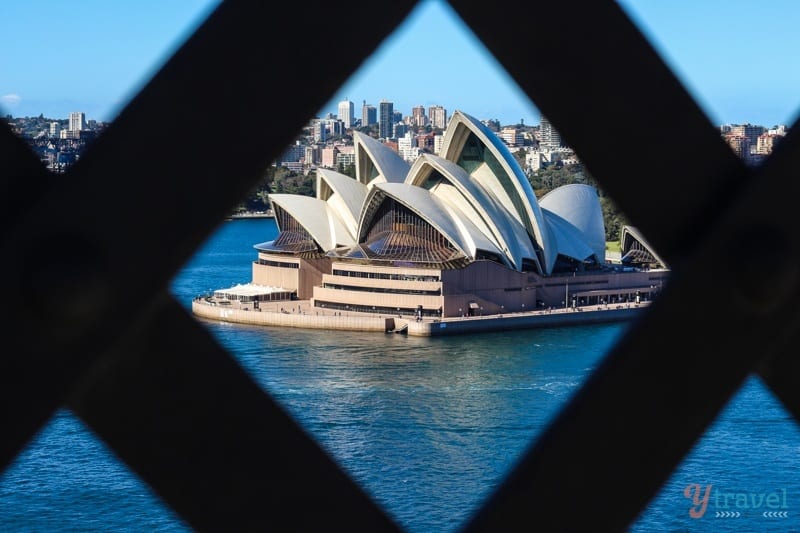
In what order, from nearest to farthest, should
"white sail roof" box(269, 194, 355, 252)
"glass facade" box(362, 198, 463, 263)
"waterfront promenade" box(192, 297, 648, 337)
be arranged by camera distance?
"waterfront promenade" box(192, 297, 648, 337) < "glass facade" box(362, 198, 463, 263) < "white sail roof" box(269, 194, 355, 252)

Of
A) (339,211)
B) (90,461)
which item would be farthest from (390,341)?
(90,461)

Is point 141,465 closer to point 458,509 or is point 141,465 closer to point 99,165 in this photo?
point 99,165

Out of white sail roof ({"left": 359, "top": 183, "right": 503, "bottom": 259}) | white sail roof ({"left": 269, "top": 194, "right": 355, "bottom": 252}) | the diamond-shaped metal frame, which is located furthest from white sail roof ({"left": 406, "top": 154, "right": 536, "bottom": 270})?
the diamond-shaped metal frame

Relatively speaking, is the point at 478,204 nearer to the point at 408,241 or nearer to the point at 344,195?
the point at 408,241

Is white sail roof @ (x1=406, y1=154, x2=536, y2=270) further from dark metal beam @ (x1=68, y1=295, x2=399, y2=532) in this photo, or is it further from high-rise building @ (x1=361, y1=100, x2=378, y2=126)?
high-rise building @ (x1=361, y1=100, x2=378, y2=126)

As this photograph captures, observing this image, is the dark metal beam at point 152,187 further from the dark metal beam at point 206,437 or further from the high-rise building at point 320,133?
the high-rise building at point 320,133

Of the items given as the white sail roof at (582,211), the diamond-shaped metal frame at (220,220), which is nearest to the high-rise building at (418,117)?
the white sail roof at (582,211)

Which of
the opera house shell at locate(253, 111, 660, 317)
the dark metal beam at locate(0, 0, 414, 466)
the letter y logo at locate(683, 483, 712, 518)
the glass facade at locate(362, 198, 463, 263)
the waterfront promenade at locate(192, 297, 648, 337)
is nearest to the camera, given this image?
the dark metal beam at locate(0, 0, 414, 466)
